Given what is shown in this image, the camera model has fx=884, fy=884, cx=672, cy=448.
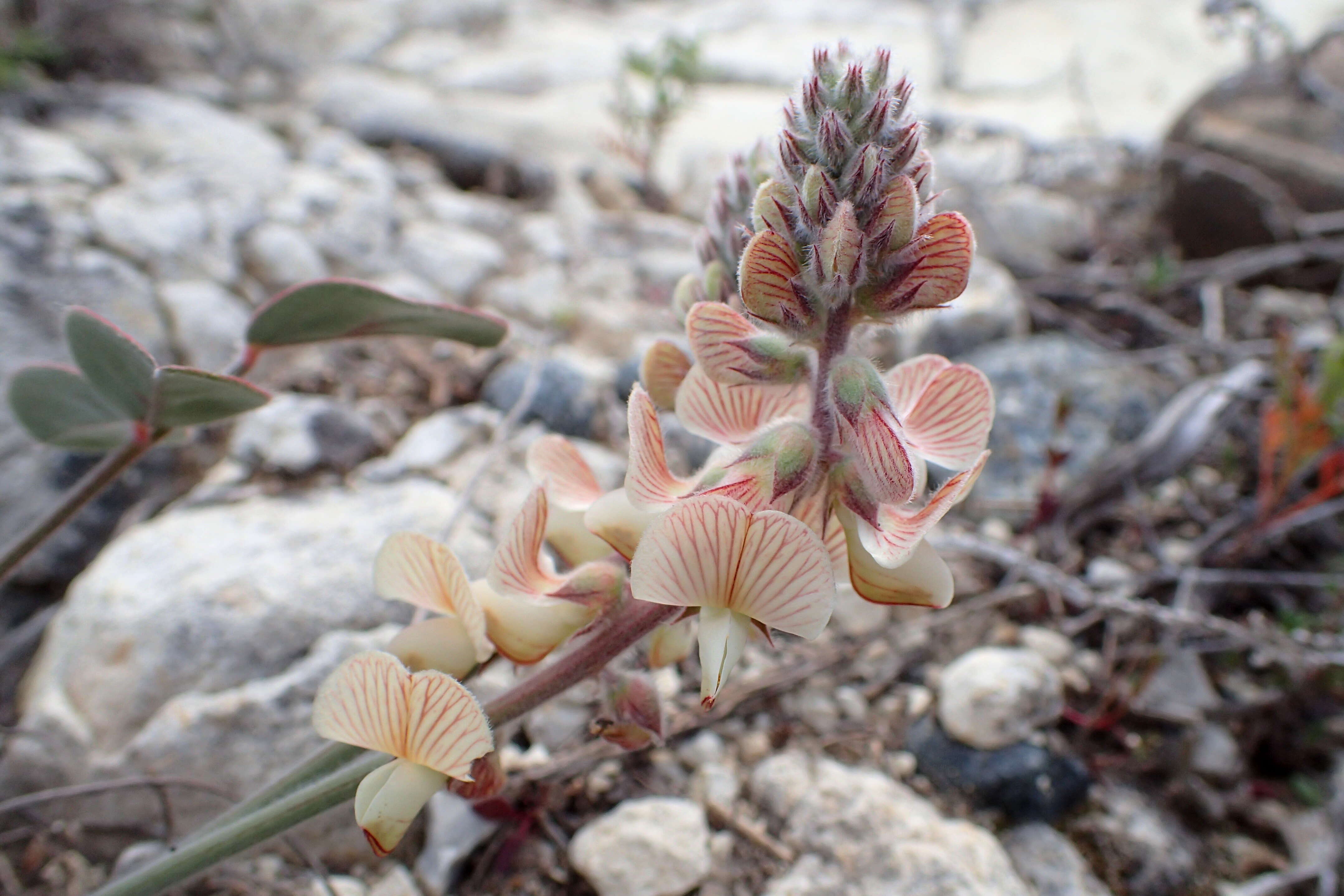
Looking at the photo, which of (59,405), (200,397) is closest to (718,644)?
(200,397)

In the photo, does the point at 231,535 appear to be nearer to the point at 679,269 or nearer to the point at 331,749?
the point at 331,749

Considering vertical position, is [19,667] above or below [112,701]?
below

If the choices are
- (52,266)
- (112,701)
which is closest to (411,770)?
(112,701)

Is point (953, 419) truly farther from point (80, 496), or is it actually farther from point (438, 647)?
point (80, 496)

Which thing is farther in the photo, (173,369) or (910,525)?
(173,369)

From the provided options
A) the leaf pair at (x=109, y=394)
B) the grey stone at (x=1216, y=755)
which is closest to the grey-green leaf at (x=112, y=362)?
the leaf pair at (x=109, y=394)

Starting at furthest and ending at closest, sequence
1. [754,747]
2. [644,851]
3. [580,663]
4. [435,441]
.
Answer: [435,441] → [754,747] → [644,851] → [580,663]

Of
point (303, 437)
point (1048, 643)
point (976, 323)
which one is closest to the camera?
point (1048, 643)
